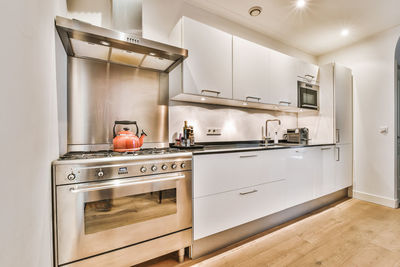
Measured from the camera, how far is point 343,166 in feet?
9.22

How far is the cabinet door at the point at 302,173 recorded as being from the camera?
7.00ft

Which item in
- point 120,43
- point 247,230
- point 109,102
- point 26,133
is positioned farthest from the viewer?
point 247,230

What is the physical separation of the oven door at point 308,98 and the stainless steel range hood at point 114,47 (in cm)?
203

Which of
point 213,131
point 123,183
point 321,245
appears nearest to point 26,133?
point 123,183

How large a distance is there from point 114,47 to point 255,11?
6.00 ft

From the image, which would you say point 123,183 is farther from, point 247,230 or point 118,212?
point 247,230

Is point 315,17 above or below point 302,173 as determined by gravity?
above

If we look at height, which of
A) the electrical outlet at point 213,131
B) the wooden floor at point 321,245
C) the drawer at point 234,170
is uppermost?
the electrical outlet at point 213,131

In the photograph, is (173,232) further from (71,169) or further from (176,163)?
(71,169)

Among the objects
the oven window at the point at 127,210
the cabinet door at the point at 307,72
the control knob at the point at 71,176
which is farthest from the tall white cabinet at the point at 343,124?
the control knob at the point at 71,176

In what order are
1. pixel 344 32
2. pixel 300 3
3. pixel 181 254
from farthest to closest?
pixel 344 32 → pixel 300 3 → pixel 181 254

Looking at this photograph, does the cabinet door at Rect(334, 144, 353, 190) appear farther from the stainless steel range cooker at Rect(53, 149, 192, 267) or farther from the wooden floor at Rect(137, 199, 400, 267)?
the stainless steel range cooker at Rect(53, 149, 192, 267)

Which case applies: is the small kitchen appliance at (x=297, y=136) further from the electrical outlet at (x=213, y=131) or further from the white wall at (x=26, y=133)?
the white wall at (x=26, y=133)

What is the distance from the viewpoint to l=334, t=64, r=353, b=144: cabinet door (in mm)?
2730
